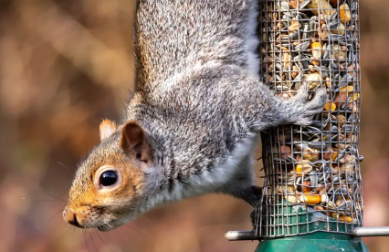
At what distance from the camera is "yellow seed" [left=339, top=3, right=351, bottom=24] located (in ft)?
11.5

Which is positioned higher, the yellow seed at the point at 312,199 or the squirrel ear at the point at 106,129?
the squirrel ear at the point at 106,129

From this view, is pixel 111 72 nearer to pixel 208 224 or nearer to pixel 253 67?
pixel 208 224

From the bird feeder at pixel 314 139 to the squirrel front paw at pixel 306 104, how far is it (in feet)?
0.09

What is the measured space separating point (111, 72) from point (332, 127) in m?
3.64

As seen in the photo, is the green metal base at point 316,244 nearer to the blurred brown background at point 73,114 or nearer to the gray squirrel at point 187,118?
the gray squirrel at point 187,118

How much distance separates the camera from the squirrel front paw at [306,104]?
11.2 ft

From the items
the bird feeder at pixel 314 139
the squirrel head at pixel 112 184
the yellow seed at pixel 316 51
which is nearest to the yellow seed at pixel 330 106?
the bird feeder at pixel 314 139

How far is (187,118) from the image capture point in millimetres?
3498

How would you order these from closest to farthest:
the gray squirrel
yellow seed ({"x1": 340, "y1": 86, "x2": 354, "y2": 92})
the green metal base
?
1. the green metal base
2. the gray squirrel
3. yellow seed ({"x1": 340, "y1": 86, "x2": 354, "y2": 92})

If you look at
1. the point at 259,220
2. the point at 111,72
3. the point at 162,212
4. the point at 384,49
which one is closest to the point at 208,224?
the point at 162,212

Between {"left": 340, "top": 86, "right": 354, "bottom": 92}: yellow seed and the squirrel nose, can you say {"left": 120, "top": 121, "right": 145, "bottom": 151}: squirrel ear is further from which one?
{"left": 340, "top": 86, "right": 354, "bottom": 92}: yellow seed

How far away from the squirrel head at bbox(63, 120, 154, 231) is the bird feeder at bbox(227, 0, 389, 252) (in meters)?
0.51

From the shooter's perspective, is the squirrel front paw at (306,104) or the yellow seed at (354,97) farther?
the yellow seed at (354,97)

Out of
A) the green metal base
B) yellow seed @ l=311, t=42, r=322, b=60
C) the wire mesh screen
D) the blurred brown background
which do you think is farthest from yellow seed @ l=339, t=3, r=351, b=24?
the blurred brown background
